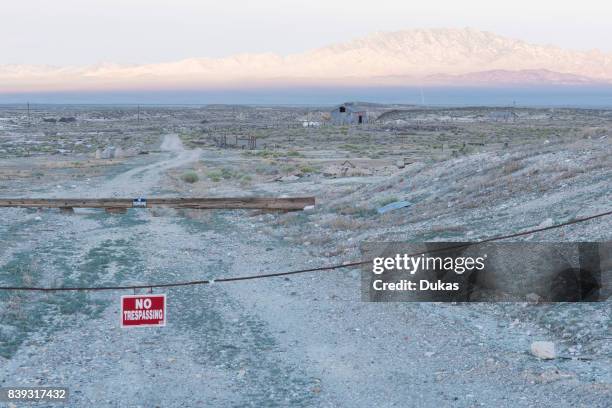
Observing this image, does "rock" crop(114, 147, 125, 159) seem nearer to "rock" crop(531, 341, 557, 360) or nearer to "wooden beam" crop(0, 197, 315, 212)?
"wooden beam" crop(0, 197, 315, 212)

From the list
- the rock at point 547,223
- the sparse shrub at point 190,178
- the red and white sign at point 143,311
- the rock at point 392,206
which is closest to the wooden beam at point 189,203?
the rock at point 392,206

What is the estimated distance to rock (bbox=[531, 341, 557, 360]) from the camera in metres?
9.84

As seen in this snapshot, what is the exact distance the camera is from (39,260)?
17250 millimetres

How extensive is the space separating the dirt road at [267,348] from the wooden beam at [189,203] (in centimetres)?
708

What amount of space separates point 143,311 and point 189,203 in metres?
15.0

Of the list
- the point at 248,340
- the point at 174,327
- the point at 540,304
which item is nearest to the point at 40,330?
the point at 174,327

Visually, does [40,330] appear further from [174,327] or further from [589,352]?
[589,352]

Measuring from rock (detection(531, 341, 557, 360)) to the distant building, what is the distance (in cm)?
9809

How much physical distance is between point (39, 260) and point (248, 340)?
7.91m

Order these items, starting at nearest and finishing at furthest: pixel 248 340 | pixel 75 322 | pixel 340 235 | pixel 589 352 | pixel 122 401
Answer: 1. pixel 122 401
2. pixel 589 352
3. pixel 248 340
4. pixel 75 322
5. pixel 340 235

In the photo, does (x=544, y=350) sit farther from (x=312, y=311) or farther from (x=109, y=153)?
(x=109, y=153)

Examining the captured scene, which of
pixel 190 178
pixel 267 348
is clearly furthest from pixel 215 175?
pixel 267 348

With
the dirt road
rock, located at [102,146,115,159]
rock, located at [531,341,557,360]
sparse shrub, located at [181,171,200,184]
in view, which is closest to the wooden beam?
the dirt road

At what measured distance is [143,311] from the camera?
9812mm
